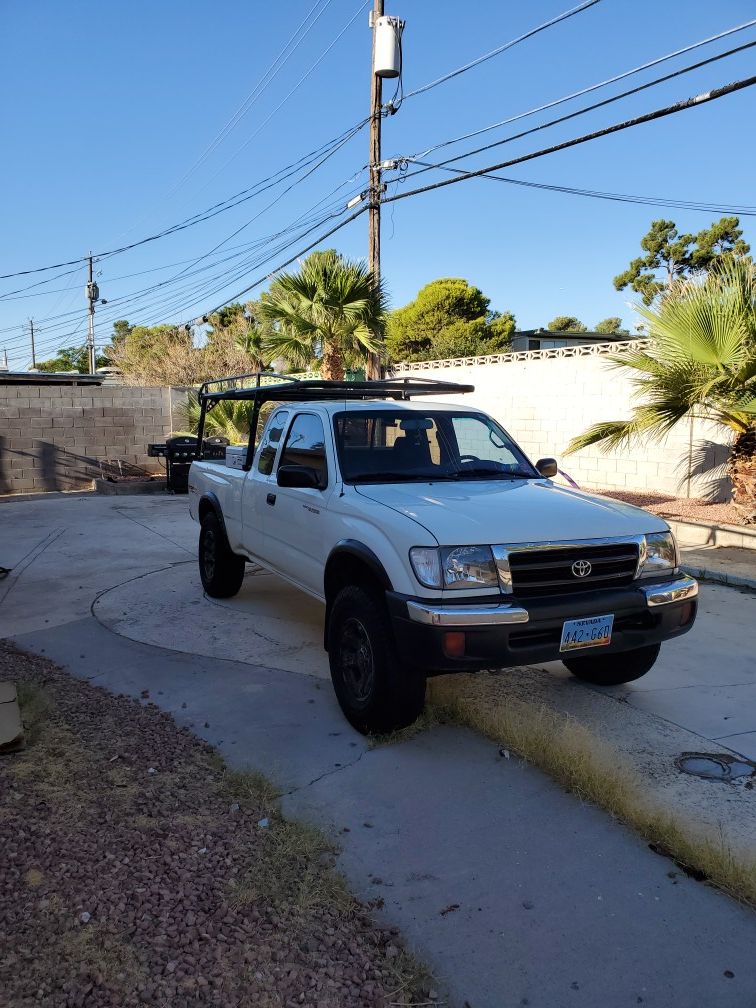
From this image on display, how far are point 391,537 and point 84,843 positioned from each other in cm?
189

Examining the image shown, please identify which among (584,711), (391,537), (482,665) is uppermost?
(391,537)

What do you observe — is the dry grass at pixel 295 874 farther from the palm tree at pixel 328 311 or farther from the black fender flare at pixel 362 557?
the palm tree at pixel 328 311

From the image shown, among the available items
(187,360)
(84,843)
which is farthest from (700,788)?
(187,360)

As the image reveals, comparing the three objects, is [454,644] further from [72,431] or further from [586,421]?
[72,431]

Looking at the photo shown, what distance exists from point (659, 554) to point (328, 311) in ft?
37.7

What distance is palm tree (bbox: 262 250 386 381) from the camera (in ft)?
48.3

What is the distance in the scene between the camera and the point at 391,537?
12.8ft

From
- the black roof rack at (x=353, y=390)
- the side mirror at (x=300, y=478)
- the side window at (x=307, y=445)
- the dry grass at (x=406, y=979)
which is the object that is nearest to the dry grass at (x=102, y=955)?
the dry grass at (x=406, y=979)

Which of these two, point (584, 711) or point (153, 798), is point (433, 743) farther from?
point (153, 798)

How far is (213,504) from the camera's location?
7.03 m

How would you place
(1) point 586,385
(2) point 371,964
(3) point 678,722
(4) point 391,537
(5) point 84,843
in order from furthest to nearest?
(1) point 586,385
(3) point 678,722
(4) point 391,537
(5) point 84,843
(2) point 371,964

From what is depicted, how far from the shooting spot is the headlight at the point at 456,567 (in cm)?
370

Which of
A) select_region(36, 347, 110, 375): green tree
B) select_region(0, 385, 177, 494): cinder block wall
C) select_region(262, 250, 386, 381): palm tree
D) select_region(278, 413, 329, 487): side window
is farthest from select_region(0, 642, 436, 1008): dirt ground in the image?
select_region(36, 347, 110, 375): green tree

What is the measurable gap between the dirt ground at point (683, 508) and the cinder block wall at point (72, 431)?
10.6m
